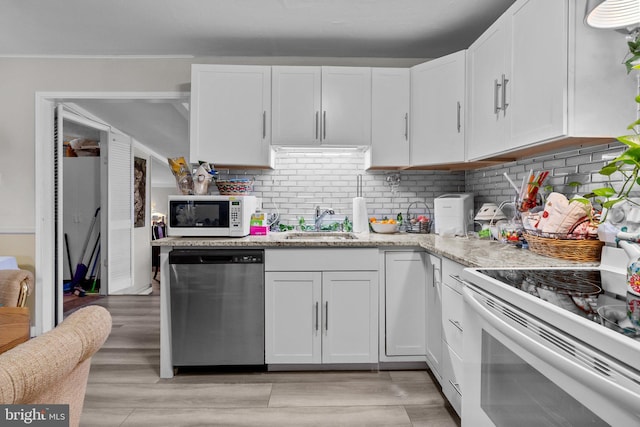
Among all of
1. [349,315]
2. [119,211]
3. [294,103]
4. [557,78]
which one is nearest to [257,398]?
[349,315]

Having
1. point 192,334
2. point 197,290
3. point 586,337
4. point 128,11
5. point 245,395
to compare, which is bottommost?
point 245,395

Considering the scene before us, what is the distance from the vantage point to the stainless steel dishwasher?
8.20 feet

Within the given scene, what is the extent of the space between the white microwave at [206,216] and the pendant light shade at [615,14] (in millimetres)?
2114

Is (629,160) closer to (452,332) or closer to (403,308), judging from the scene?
(452,332)

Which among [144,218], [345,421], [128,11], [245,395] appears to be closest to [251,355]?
[245,395]

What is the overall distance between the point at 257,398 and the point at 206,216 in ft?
3.98

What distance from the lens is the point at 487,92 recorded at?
2.34m

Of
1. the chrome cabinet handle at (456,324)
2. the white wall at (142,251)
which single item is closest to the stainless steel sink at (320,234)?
the chrome cabinet handle at (456,324)

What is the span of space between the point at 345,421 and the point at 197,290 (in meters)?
1.21

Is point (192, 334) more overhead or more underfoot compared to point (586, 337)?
more underfoot

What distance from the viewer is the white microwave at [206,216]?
8.64 ft

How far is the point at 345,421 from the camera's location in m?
2.00

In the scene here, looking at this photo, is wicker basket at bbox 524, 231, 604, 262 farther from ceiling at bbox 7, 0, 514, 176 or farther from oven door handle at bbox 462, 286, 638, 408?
ceiling at bbox 7, 0, 514, 176

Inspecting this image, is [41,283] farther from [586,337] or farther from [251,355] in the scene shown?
[586,337]
